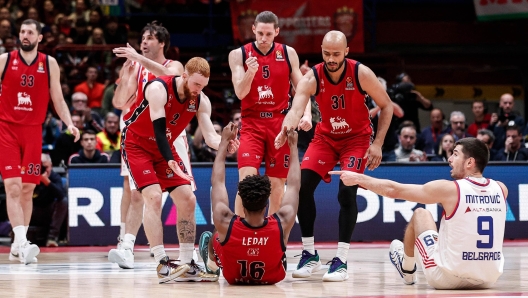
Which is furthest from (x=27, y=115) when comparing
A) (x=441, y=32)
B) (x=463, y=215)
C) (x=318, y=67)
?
(x=441, y=32)

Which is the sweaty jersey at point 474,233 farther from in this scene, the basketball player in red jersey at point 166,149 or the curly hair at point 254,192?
the basketball player in red jersey at point 166,149

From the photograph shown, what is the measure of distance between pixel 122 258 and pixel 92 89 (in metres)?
7.74

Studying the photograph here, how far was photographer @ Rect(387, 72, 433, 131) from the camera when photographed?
15.6m

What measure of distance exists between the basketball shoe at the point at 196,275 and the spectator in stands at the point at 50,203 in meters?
4.86

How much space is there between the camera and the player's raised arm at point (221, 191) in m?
7.32

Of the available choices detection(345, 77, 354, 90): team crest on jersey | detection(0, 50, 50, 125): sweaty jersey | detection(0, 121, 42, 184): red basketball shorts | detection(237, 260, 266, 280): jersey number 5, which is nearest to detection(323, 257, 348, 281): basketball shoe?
detection(237, 260, 266, 280): jersey number 5

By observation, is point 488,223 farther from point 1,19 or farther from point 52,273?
point 1,19

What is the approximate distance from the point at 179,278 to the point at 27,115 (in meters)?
3.56

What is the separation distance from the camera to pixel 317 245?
12383mm

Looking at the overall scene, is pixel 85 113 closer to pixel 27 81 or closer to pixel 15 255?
pixel 27 81

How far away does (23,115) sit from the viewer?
10.5 meters

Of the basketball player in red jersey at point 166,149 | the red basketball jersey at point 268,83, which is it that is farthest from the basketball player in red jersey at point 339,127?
the basketball player in red jersey at point 166,149

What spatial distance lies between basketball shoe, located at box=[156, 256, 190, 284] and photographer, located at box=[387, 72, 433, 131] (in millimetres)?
8422

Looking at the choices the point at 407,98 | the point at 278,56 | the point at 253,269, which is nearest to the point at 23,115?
the point at 278,56
